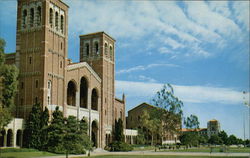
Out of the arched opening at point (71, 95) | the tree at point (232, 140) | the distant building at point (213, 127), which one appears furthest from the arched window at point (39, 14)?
the distant building at point (213, 127)

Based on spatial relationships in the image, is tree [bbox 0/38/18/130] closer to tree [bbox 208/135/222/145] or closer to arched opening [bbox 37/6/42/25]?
arched opening [bbox 37/6/42/25]

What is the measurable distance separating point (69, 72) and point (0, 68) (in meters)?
17.4

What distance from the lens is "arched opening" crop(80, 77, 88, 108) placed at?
5859cm

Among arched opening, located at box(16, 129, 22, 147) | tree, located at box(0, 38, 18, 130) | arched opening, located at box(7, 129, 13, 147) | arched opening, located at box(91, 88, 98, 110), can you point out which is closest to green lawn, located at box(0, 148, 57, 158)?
tree, located at box(0, 38, 18, 130)

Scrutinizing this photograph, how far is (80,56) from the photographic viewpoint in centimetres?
6650

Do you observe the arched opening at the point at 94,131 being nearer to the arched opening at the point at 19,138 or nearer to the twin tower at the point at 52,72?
the twin tower at the point at 52,72

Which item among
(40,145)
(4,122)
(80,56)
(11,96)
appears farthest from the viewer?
(80,56)

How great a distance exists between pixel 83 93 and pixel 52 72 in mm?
12659

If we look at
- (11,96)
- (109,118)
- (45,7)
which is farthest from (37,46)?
(109,118)

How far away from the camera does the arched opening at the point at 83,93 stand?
192 feet

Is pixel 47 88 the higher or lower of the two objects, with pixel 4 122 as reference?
higher

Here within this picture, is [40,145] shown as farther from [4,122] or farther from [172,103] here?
[172,103]

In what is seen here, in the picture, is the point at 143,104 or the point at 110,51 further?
the point at 143,104

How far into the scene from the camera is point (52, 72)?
157 feet
